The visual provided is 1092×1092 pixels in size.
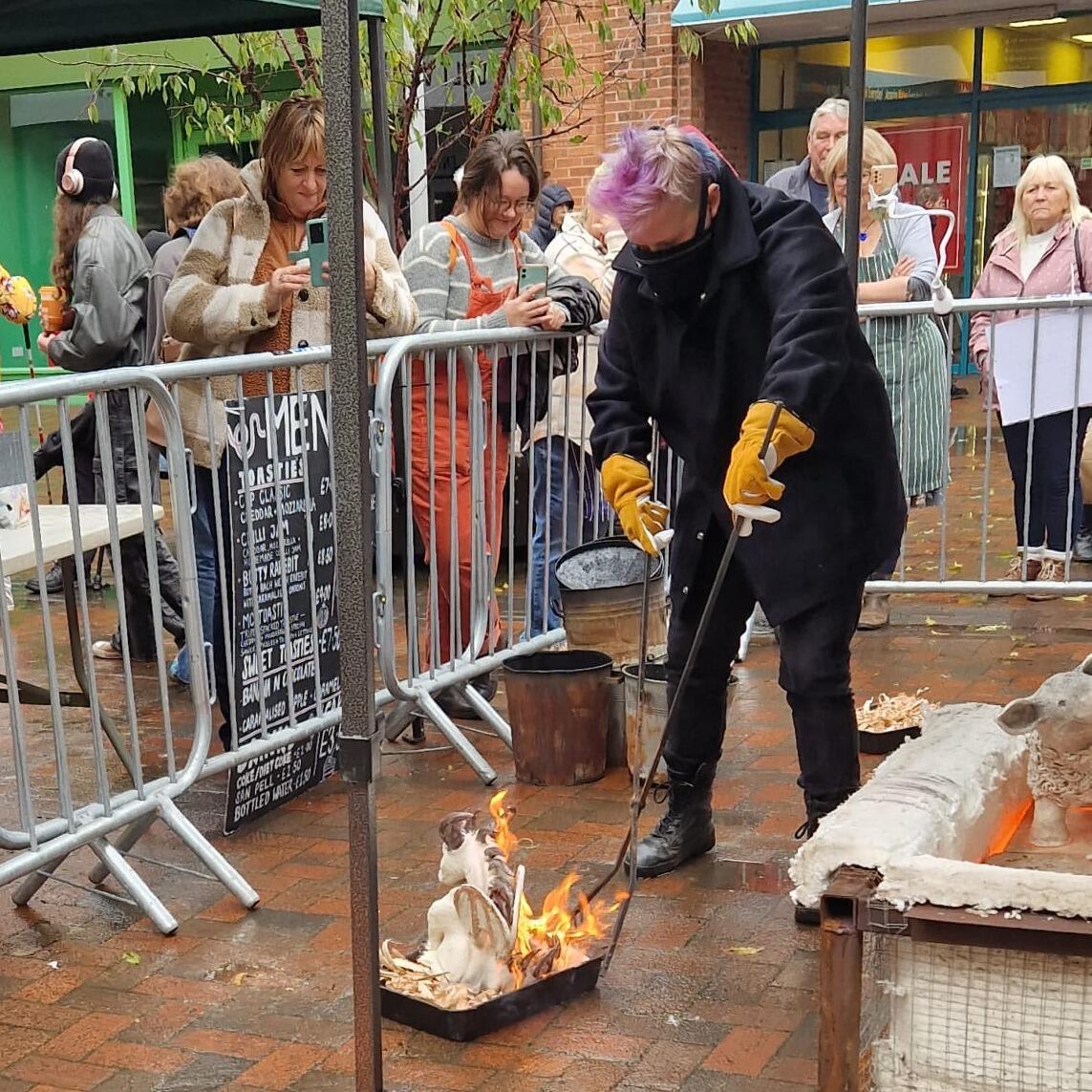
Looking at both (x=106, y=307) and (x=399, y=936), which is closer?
(x=399, y=936)

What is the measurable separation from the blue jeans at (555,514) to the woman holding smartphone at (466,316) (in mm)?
338

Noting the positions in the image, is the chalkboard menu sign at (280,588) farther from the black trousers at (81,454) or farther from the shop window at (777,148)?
the shop window at (777,148)

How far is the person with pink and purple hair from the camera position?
3754 millimetres

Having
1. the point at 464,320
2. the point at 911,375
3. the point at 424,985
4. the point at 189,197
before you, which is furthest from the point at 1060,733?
the point at 189,197

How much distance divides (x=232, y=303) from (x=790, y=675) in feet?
7.46

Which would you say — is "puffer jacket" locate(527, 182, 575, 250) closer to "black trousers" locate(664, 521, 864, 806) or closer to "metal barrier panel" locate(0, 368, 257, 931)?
"metal barrier panel" locate(0, 368, 257, 931)

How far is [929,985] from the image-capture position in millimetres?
2969

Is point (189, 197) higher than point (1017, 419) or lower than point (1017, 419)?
higher

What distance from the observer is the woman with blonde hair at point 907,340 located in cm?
714

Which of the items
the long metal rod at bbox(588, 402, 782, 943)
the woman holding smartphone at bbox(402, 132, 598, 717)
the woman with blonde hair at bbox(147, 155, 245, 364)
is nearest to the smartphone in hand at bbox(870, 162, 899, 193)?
the woman holding smartphone at bbox(402, 132, 598, 717)

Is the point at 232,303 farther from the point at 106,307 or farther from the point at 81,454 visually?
the point at 81,454

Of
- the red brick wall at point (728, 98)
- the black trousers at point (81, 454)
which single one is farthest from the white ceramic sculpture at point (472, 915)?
the red brick wall at point (728, 98)

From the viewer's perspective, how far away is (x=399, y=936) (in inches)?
163

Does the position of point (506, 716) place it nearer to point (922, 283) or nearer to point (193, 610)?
point (193, 610)
